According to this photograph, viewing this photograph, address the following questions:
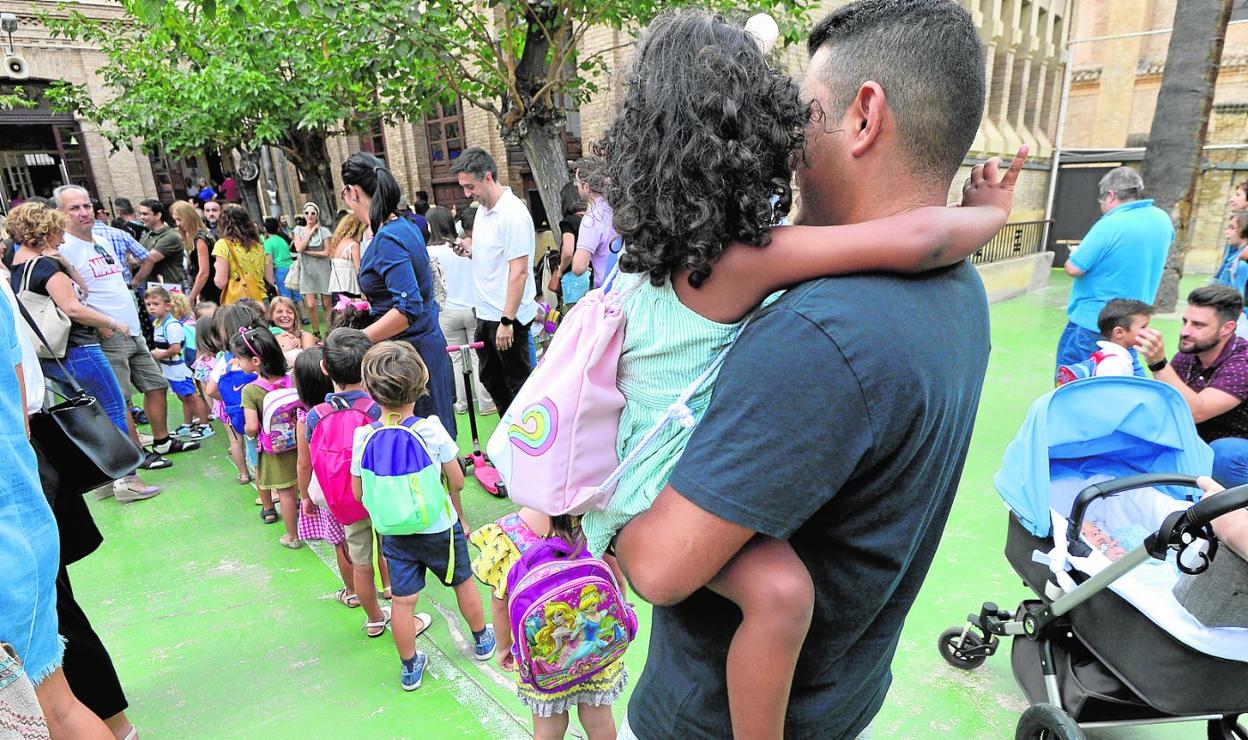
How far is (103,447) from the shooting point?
8.86 ft

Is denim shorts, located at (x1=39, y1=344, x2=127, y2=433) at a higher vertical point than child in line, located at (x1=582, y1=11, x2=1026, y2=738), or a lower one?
lower

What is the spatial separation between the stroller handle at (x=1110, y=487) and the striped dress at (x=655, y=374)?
6.30 ft

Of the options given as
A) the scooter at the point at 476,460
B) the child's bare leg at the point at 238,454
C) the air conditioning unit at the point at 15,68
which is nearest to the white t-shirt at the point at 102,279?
the child's bare leg at the point at 238,454

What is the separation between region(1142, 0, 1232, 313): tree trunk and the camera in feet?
25.7

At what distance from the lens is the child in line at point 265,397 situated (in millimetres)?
3879

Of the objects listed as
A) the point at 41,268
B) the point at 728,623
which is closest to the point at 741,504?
the point at 728,623

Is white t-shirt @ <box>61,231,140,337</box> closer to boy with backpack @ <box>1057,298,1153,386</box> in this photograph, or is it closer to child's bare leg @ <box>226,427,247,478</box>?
child's bare leg @ <box>226,427,247,478</box>

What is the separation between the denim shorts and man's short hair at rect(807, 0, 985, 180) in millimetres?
4998

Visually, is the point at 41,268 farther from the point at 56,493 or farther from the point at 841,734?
the point at 841,734

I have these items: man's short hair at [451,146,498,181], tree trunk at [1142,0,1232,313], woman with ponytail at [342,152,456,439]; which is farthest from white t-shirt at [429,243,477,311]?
tree trunk at [1142,0,1232,313]

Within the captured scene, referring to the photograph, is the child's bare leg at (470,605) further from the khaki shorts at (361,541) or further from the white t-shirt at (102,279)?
the white t-shirt at (102,279)

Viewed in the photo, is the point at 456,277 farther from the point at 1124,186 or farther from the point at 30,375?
the point at 1124,186

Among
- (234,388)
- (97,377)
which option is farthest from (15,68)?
(234,388)

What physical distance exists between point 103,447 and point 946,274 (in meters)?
3.14
